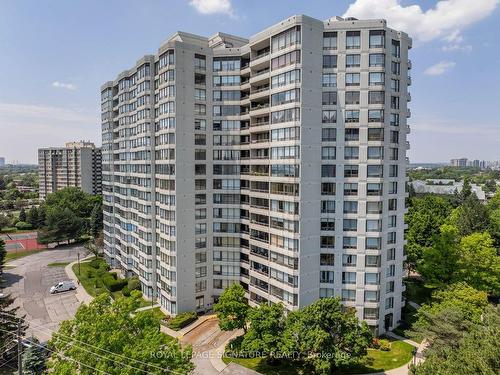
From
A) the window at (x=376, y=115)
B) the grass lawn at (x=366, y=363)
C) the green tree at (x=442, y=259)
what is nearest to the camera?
the grass lawn at (x=366, y=363)

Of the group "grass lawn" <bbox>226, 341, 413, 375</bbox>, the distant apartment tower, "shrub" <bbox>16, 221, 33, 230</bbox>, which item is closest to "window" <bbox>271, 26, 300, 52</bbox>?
"grass lawn" <bbox>226, 341, 413, 375</bbox>

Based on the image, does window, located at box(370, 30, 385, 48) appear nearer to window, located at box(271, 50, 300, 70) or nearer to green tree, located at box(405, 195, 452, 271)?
window, located at box(271, 50, 300, 70)

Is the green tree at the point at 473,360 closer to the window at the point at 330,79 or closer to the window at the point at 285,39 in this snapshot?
the window at the point at 330,79

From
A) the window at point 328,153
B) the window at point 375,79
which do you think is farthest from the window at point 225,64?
the window at point 375,79

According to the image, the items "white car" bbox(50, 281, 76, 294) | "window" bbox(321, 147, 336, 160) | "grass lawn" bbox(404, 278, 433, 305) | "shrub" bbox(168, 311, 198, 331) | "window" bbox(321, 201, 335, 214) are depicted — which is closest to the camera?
"window" bbox(321, 147, 336, 160)

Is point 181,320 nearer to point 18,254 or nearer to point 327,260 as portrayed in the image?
point 327,260
